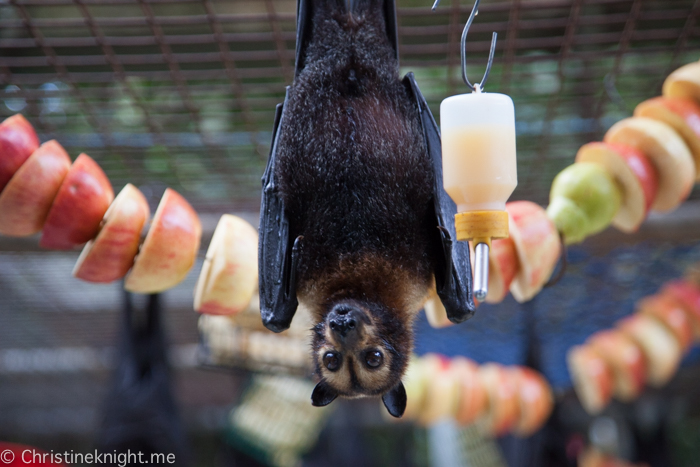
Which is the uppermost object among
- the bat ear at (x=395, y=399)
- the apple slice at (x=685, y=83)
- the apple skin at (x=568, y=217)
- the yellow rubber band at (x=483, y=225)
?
the apple slice at (x=685, y=83)

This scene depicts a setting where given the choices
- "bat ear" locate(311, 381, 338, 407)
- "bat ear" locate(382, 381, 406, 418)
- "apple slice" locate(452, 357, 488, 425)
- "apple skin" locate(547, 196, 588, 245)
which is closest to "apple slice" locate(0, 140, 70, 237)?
"bat ear" locate(311, 381, 338, 407)

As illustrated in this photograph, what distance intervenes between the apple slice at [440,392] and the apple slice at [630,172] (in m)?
1.03

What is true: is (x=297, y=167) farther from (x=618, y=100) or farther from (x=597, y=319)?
(x=597, y=319)

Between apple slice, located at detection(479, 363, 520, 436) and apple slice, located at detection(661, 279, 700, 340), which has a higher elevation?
apple slice, located at detection(661, 279, 700, 340)

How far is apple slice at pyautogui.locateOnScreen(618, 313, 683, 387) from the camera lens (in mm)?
1955

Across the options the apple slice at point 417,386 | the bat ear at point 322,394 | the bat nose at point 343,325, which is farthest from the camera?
the apple slice at point 417,386

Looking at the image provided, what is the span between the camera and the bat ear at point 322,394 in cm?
96

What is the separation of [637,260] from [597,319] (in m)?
0.48

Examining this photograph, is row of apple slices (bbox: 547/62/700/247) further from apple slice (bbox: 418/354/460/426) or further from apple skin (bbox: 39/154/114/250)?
apple slice (bbox: 418/354/460/426)

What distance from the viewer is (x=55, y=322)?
3129mm

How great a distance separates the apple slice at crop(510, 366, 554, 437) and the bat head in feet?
4.01

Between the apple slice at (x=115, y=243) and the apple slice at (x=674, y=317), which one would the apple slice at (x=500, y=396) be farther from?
the apple slice at (x=115, y=243)

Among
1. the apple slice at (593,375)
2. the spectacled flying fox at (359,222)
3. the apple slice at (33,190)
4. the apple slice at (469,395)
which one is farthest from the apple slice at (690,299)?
the apple slice at (33,190)

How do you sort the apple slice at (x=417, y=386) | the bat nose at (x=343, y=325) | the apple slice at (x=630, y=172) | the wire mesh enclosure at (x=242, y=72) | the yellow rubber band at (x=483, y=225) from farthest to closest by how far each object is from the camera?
1. the apple slice at (x=417, y=386)
2. the wire mesh enclosure at (x=242, y=72)
3. the apple slice at (x=630, y=172)
4. the bat nose at (x=343, y=325)
5. the yellow rubber band at (x=483, y=225)
